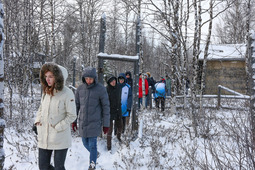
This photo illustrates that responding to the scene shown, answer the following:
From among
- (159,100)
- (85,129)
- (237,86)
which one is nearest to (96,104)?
(85,129)

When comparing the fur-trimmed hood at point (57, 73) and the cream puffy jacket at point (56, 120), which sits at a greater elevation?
the fur-trimmed hood at point (57, 73)

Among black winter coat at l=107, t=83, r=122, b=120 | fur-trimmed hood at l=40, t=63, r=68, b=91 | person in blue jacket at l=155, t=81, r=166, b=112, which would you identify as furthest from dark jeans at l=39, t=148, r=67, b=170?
person in blue jacket at l=155, t=81, r=166, b=112

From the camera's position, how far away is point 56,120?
102 inches

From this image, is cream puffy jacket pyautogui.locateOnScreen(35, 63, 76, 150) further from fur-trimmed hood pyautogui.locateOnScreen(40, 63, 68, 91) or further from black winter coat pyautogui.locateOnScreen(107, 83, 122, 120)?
black winter coat pyautogui.locateOnScreen(107, 83, 122, 120)

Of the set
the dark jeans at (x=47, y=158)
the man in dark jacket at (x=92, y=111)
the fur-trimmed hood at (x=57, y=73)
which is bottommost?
the dark jeans at (x=47, y=158)

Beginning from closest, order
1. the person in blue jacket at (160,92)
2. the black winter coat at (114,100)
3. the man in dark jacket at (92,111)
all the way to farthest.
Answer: the man in dark jacket at (92,111) → the black winter coat at (114,100) → the person in blue jacket at (160,92)

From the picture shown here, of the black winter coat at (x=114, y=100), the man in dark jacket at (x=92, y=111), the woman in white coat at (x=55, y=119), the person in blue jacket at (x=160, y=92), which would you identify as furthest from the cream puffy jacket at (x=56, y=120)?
the person in blue jacket at (x=160, y=92)

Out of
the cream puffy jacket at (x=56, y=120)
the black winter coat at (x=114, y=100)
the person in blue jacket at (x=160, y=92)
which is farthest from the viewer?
the person in blue jacket at (x=160, y=92)

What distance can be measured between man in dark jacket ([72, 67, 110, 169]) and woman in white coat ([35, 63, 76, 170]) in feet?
2.61

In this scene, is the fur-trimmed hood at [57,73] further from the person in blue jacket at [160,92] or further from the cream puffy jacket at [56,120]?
the person in blue jacket at [160,92]

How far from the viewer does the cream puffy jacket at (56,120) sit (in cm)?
255

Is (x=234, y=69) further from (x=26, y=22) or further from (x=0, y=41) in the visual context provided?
(x=0, y=41)

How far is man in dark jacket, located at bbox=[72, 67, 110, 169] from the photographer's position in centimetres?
345

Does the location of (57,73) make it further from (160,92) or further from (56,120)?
(160,92)
